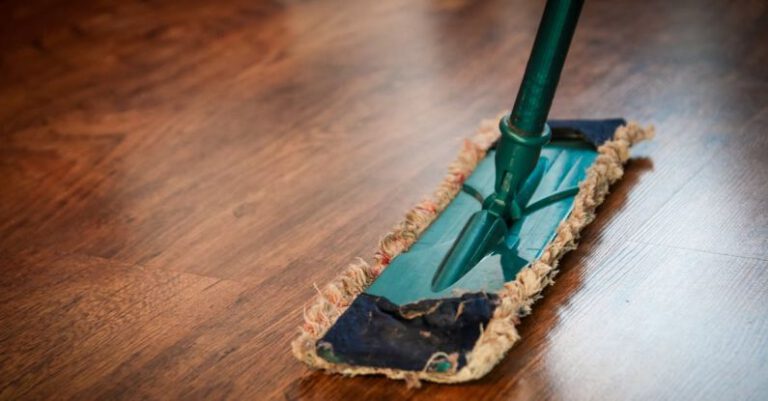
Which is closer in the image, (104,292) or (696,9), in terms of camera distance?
(104,292)

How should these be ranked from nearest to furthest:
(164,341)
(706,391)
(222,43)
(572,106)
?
(706,391) → (164,341) → (572,106) → (222,43)

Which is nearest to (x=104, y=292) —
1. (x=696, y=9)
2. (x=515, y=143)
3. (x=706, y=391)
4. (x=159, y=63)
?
(x=515, y=143)

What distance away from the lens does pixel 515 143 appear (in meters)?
1.07

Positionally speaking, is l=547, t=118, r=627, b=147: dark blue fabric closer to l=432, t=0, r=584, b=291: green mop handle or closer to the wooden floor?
the wooden floor

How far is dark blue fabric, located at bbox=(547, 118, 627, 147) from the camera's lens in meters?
1.24

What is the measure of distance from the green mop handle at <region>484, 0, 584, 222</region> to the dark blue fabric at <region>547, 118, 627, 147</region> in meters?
0.17

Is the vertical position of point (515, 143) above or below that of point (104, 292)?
above

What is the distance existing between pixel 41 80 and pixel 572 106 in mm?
987

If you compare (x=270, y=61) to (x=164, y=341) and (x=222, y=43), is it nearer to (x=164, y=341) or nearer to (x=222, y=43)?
(x=222, y=43)

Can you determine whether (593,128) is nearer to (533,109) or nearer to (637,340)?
(533,109)

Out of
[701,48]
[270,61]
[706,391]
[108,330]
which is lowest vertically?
[108,330]

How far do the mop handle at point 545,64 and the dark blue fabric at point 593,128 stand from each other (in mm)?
200

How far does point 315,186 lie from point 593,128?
0.38 m

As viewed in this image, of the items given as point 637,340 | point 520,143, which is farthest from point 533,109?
point 637,340
